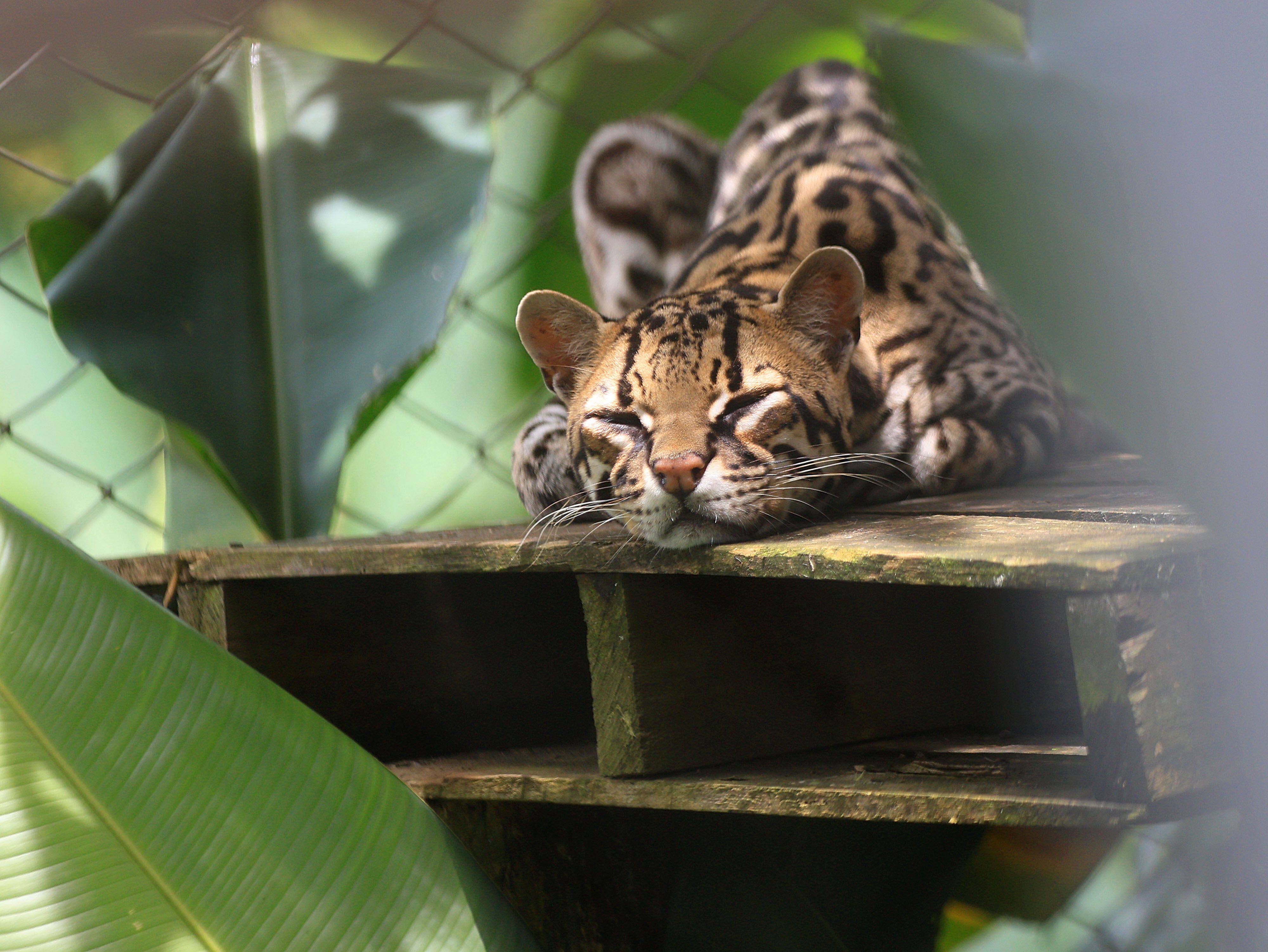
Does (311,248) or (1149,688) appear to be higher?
(311,248)

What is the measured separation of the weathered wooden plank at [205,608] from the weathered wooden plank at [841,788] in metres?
0.34

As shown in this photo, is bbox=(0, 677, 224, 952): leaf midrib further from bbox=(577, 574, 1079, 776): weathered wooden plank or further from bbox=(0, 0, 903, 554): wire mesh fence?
bbox=(0, 0, 903, 554): wire mesh fence

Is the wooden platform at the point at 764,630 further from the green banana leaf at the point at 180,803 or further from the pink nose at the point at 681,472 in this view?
the green banana leaf at the point at 180,803

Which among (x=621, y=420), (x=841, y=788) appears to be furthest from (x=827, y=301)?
(x=841, y=788)

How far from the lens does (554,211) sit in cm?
268

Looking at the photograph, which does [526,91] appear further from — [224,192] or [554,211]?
[224,192]

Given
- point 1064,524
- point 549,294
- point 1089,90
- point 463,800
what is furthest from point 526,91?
point 1089,90

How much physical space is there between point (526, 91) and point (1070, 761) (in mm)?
1937

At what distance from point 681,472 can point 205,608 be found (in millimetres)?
768

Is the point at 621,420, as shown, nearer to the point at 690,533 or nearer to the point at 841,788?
the point at 690,533

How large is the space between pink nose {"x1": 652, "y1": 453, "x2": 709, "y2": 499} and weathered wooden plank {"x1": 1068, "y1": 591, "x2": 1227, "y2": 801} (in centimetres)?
49

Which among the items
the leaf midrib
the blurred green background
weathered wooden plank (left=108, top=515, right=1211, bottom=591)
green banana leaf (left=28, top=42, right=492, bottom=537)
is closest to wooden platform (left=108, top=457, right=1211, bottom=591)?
weathered wooden plank (left=108, top=515, right=1211, bottom=591)

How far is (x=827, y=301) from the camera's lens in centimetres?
149

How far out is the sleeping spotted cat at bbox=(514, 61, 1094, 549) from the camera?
52.2 inches
